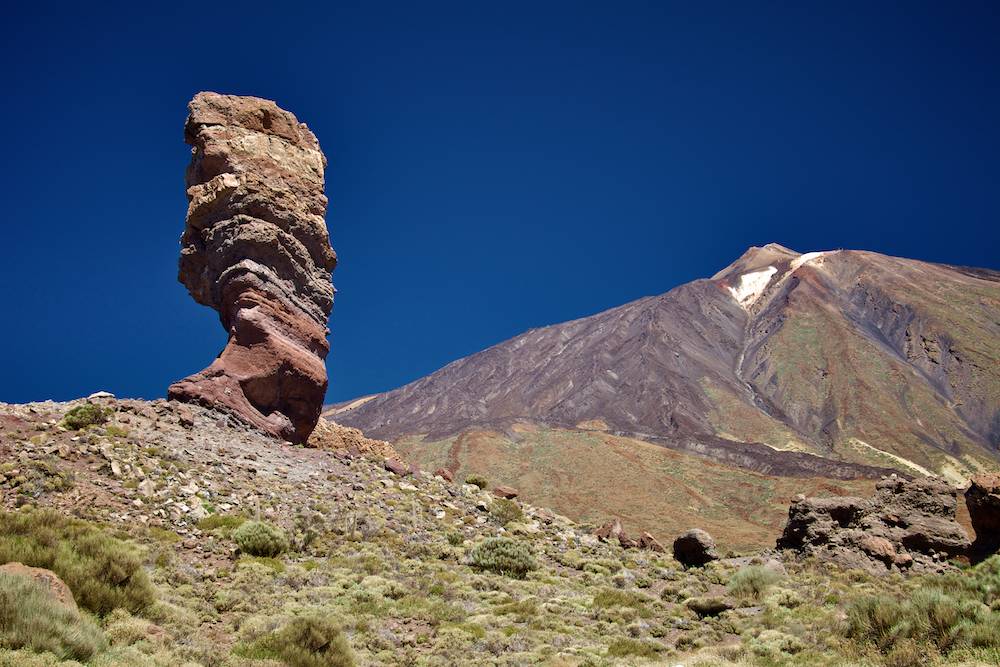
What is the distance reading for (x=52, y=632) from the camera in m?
6.56

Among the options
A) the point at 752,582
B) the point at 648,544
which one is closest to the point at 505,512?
the point at 648,544

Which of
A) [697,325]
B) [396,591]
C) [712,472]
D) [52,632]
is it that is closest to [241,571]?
[396,591]

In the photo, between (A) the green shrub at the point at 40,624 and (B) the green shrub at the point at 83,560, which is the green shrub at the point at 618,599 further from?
(A) the green shrub at the point at 40,624

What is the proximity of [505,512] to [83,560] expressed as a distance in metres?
13.4

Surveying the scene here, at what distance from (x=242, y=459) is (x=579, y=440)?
5583 cm

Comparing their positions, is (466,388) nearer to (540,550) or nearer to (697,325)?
(697,325)

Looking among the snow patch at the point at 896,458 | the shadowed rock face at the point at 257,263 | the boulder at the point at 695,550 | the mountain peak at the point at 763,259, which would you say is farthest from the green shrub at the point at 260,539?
the mountain peak at the point at 763,259

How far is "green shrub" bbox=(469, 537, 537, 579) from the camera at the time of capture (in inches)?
621

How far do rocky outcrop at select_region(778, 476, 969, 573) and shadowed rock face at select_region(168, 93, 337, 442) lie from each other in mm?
15304

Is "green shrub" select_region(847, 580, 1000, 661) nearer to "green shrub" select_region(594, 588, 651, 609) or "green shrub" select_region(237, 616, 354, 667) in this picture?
"green shrub" select_region(594, 588, 651, 609)

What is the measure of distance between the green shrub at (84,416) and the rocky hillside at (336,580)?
0.20 feet

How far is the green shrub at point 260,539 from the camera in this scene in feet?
42.6

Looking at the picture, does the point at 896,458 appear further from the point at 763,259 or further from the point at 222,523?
the point at 763,259

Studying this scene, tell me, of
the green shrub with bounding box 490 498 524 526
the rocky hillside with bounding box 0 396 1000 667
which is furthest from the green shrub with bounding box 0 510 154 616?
the green shrub with bounding box 490 498 524 526
